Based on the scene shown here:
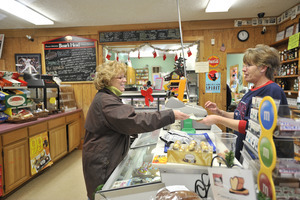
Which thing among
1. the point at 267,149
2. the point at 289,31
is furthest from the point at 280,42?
the point at 267,149

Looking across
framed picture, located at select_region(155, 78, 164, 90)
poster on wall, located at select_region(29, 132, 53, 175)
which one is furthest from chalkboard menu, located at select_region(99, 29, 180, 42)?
poster on wall, located at select_region(29, 132, 53, 175)

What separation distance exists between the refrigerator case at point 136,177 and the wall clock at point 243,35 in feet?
10.7

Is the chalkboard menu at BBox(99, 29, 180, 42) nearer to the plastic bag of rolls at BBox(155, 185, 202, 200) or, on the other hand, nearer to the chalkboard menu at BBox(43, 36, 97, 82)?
the chalkboard menu at BBox(43, 36, 97, 82)

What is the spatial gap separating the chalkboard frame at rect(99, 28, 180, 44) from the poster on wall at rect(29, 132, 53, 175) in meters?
2.54

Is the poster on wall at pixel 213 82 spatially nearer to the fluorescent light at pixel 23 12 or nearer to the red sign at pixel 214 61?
the red sign at pixel 214 61

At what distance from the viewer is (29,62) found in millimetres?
4453

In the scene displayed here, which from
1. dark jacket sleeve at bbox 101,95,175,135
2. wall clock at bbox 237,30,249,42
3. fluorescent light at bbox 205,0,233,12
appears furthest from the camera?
wall clock at bbox 237,30,249,42

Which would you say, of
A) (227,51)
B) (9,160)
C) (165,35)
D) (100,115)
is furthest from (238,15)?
(9,160)

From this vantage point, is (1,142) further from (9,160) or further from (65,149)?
(65,149)

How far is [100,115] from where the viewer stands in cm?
137

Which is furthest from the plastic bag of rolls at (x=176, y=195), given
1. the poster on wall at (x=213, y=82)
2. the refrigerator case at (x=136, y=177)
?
the poster on wall at (x=213, y=82)

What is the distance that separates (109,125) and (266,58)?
1.27 meters

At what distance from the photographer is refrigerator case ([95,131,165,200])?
3.22ft

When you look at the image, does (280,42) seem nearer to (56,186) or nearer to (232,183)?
(232,183)
